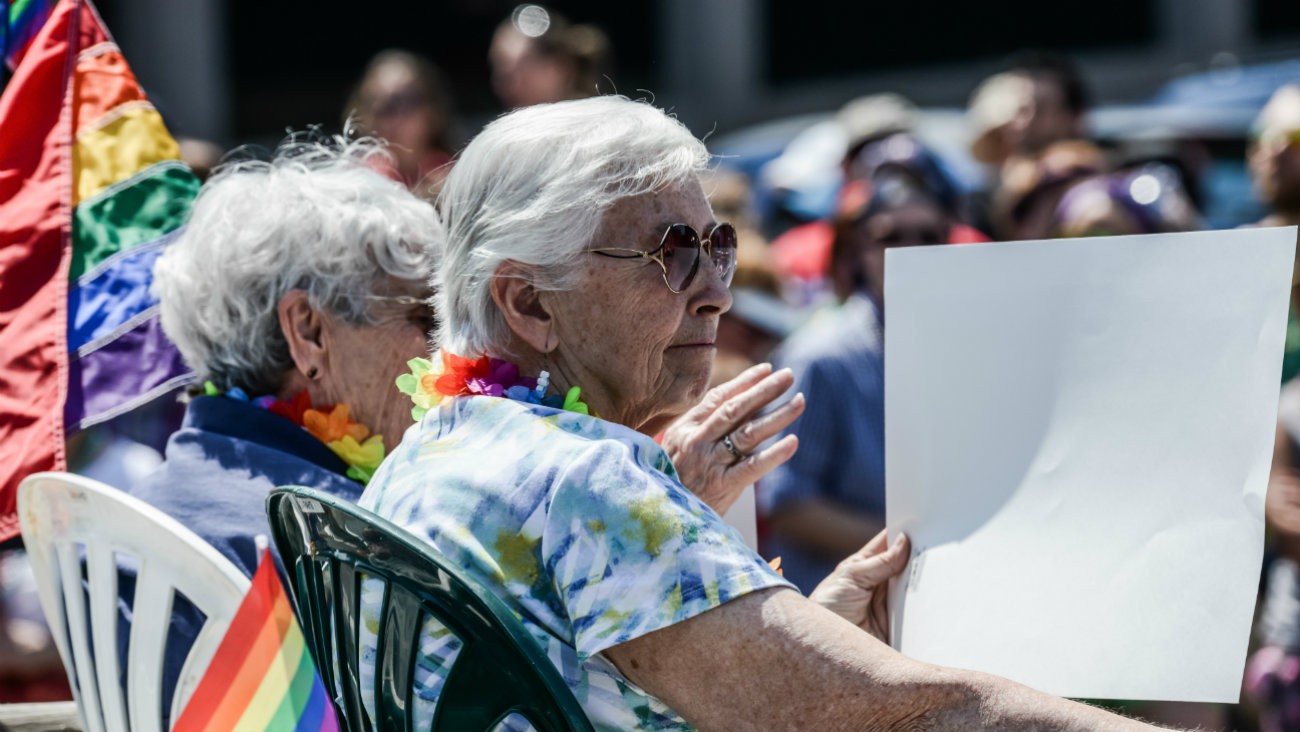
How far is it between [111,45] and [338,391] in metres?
1.01

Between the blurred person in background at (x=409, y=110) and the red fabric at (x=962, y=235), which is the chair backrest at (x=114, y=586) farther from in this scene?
the blurred person in background at (x=409, y=110)

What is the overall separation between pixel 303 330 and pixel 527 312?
903 mm

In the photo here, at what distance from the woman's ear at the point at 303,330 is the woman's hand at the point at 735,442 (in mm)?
785

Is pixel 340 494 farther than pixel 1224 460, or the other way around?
pixel 340 494

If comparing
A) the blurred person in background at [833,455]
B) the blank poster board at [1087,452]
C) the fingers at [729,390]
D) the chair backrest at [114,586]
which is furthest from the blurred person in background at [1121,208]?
the chair backrest at [114,586]

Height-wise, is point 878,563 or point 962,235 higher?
point 878,563

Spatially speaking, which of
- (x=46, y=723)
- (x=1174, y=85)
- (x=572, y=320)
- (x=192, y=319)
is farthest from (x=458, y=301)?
(x=1174, y=85)

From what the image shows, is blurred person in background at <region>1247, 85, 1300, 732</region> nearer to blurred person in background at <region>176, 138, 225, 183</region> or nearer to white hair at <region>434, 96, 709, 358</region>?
white hair at <region>434, 96, 709, 358</region>

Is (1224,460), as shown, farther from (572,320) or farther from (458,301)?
(458,301)

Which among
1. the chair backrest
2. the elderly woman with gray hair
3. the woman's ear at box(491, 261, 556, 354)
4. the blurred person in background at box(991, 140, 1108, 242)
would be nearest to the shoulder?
the woman's ear at box(491, 261, 556, 354)

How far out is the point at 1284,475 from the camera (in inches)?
161

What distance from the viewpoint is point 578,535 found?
5.86 ft

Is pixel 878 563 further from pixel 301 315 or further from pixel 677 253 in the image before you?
pixel 301 315

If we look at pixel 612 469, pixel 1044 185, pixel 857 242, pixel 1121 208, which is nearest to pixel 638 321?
pixel 612 469
